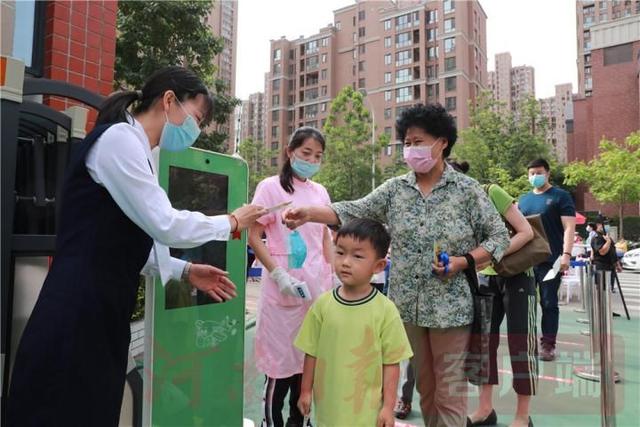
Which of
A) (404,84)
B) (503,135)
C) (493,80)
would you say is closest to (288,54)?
(404,84)

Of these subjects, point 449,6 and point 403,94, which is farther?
point 403,94

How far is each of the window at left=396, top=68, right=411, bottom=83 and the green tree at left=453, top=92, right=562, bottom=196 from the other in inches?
980

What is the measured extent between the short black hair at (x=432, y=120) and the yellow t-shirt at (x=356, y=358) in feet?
2.81

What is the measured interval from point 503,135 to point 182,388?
85.6 feet

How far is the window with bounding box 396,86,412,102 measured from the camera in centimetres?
4909

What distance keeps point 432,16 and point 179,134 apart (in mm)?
52424

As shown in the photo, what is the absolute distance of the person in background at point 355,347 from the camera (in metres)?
1.87

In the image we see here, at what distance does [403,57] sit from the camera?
50.3 meters

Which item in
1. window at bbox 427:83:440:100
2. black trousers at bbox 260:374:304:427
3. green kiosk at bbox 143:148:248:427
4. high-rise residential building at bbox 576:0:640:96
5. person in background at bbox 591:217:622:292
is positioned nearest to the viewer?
green kiosk at bbox 143:148:248:427

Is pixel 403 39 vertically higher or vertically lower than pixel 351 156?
higher

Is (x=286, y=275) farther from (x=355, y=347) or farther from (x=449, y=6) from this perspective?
(x=449, y=6)

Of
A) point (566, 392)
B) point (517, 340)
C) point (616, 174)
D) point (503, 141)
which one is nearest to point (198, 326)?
point (517, 340)

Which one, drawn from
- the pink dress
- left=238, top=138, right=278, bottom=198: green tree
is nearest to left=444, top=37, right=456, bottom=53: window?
left=238, top=138, right=278, bottom=198: green tree

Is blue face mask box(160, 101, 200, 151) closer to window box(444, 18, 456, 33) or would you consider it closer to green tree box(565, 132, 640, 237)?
green tree box(565, 132, 640, 237)
